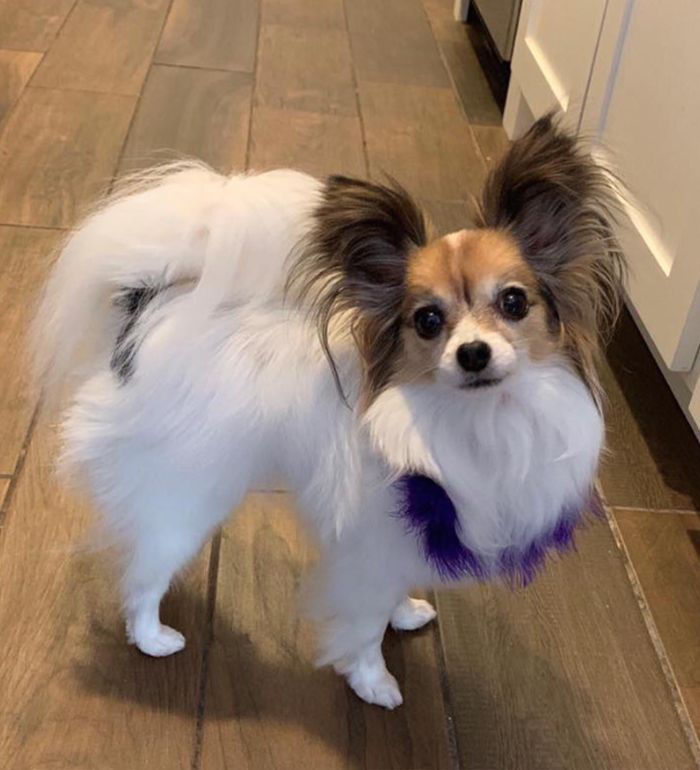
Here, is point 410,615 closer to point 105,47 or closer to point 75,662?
point 75,662

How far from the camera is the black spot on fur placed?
41.5 inches

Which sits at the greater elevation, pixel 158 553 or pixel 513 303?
pixel 513 303

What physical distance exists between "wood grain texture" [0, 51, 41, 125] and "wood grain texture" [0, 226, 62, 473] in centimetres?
62

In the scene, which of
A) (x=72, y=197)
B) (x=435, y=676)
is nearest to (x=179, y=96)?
(x=72, y=197)

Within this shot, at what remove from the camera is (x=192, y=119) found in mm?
2527

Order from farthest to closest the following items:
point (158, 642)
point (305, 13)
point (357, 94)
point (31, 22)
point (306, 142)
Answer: point (305, 13), point (31, 22), point (357, 94), point (306, 142), point (158, 642)

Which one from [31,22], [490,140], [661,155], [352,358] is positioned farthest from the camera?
[31,22]

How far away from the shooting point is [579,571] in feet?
4.83

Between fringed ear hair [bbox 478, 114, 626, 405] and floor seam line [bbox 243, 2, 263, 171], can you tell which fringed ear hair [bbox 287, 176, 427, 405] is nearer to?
fringed ear hair [bbox 478, 114, 626, 405]

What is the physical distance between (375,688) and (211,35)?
7.83 feet

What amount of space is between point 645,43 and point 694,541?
87 centimetres


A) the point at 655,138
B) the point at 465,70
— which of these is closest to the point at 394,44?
the point at 465,70

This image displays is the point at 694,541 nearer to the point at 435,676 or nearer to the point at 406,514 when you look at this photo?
the point at 435,676

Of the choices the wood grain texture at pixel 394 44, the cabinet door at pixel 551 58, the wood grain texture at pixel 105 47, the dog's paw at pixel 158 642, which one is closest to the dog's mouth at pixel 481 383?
the dog's paw at pixel 158 642
